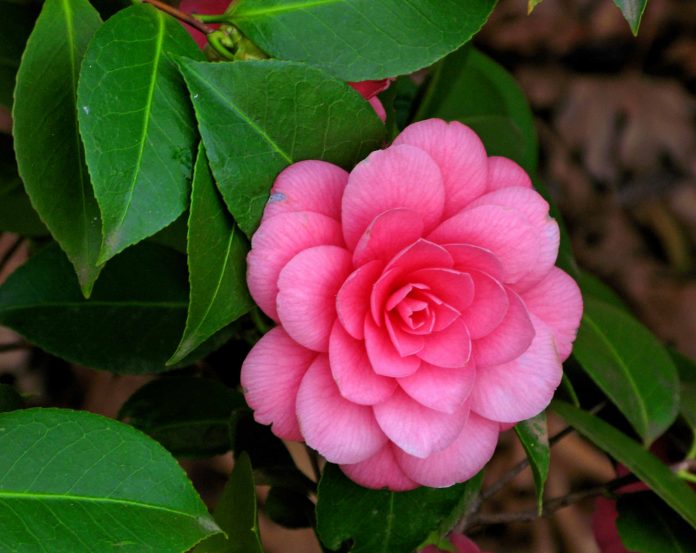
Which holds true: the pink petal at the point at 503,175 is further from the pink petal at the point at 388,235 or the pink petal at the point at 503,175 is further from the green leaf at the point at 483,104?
the green leaf at the point at 483,104

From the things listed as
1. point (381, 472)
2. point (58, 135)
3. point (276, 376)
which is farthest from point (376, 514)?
point (58, 135)

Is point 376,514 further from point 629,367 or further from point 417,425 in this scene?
point 629,367

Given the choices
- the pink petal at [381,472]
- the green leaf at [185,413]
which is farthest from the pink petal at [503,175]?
the green leaf at [185,413]

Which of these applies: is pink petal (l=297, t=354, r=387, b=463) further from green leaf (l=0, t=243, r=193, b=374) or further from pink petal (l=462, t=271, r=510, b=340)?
green leaf (l=0, t=243, r=193, b=374)

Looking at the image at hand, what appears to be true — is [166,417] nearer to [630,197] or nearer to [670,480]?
[670,480]

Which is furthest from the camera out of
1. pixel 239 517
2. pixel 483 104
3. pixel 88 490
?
pixel 483 104

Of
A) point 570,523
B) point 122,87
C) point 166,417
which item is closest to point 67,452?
point 122,87
